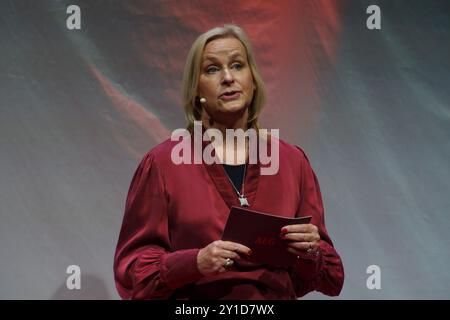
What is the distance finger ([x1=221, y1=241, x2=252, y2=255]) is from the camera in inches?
72.6

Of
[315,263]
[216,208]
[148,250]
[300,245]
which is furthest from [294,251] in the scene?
[148,250]

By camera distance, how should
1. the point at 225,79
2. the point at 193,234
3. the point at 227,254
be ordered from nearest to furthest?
the point at 227,254
the point at 193,234
the point at 225,79

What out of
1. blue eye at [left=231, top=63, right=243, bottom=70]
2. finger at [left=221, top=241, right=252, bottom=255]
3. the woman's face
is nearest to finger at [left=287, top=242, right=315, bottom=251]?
finger at [left=221, top=241, right=252, bottom=255]

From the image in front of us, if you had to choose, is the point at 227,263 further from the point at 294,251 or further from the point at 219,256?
the point at 294,251

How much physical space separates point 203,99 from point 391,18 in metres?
1.24

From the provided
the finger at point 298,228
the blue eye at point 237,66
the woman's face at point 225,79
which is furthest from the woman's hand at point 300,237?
the blue eye at point 237,66

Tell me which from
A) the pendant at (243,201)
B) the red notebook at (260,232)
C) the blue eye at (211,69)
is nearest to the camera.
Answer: the red notebook at (260,232)

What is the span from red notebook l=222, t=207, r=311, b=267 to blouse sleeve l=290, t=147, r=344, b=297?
0.37 ft

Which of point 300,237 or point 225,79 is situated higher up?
point 225,79

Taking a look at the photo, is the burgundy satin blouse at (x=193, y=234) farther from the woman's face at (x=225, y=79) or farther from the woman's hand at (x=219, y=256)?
the woman's face at (x=225, y=79)

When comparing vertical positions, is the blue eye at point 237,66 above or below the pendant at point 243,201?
above

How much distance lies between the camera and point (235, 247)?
72.8 inches

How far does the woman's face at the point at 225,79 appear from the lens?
2123 millimetres

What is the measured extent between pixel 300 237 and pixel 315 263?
18cm
